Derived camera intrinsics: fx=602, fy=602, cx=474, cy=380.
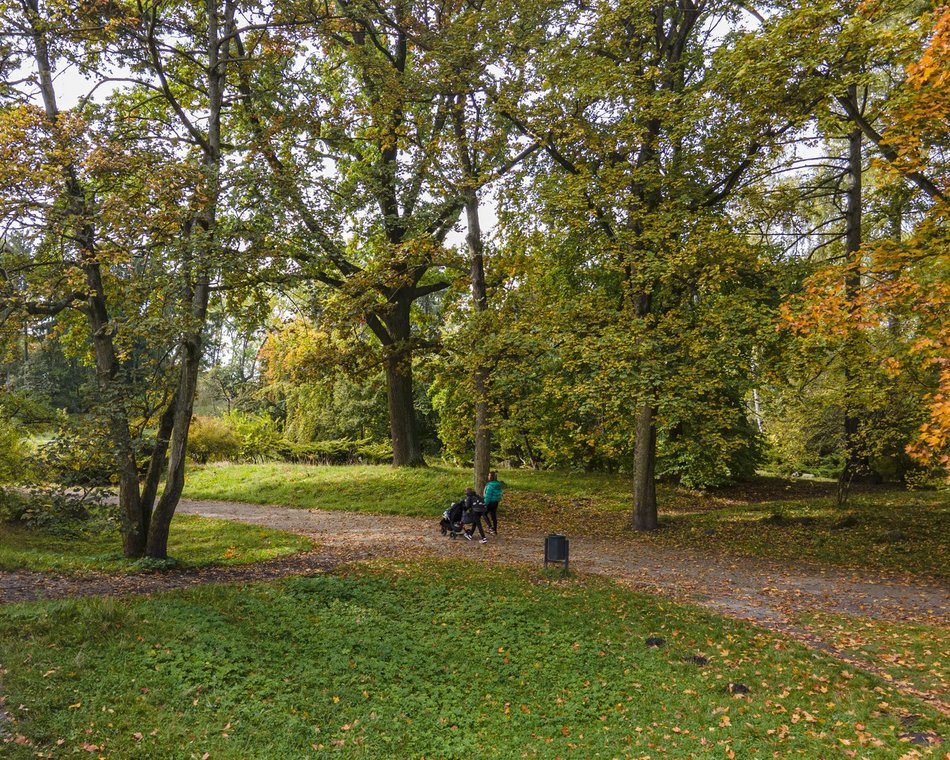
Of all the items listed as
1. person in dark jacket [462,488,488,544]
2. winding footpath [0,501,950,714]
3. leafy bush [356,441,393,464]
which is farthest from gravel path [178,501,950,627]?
leafy bush [356,441,393,464]

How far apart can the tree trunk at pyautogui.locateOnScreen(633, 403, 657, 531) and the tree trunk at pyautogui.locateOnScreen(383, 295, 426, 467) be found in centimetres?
777

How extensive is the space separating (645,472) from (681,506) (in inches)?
190

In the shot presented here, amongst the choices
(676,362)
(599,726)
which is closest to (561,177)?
(676,362)

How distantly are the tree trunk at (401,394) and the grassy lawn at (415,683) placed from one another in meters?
11.5

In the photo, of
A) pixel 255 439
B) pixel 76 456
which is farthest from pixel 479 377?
pixel 255 439

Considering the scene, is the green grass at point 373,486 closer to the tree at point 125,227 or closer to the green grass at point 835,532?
the green grass at point 835,532

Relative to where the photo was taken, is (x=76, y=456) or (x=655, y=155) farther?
(x=655, y=155)

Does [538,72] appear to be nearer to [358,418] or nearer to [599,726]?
[599,726]

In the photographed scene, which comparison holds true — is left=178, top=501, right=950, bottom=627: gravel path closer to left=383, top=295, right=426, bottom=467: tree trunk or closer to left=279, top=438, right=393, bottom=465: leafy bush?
left=383, top=295, right=426, bottom=467: tree trunk

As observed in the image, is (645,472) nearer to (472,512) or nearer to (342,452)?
(472,512)

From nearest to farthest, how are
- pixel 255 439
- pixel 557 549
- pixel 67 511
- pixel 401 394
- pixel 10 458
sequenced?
pixel 67 511 → pixel 557 549 → pixel 10 458 → pixel 401 394 → pixel 255 439

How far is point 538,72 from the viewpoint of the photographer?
1478cm

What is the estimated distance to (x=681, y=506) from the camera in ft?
63.4

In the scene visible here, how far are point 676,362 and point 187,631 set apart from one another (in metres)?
10.3
